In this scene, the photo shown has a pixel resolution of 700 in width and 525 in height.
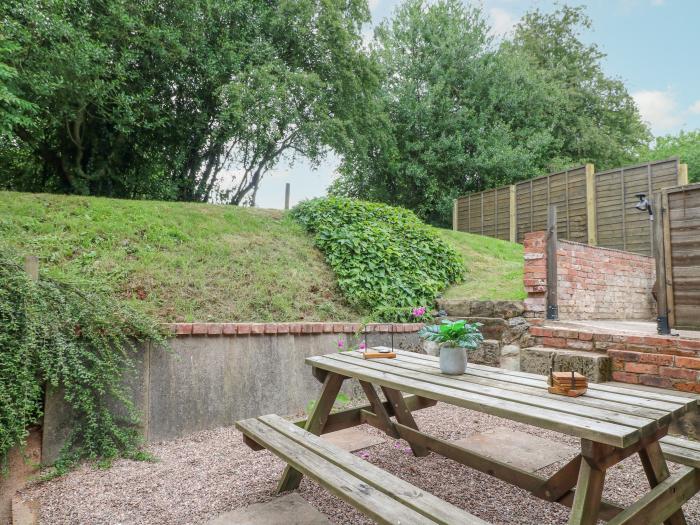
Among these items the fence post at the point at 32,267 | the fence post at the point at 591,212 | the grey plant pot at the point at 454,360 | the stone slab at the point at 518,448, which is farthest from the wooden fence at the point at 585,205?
the fence post at the point at 32,267

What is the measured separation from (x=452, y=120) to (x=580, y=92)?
6561mm

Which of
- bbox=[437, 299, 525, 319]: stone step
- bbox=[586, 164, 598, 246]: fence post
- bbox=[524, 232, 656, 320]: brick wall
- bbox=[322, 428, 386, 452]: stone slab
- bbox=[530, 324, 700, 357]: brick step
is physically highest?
bbox=[586, 164, 598, 246]: fence post

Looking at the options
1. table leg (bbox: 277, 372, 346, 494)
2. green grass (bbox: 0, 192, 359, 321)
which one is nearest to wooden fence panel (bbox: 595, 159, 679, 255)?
green grass (bbox: 0, 192, 359, 321)

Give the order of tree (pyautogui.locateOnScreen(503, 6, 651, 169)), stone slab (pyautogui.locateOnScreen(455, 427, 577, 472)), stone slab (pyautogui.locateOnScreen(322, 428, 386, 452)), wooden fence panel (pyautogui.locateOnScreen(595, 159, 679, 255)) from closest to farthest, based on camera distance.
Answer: stone slab (pyautogui.locateOnScreen(455, 427, 577, 472)), stone slab (pyautogui.locateOnScreen(322, 428, 386, 452)), wooden fence panel (pyautogui.locateOnScreen(595, 159, 679, 255)), tree (pyautogui.locateOnScreen(503, 6, 651, 169))

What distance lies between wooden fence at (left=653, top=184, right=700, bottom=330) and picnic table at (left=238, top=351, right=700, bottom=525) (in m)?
1.97

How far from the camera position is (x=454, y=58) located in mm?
12438

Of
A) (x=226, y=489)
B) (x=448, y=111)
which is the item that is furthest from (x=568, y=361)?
(x=448, y=111)

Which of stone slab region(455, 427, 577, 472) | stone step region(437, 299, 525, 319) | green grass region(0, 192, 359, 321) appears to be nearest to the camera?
stone slab region(455, 427, 577, 472)

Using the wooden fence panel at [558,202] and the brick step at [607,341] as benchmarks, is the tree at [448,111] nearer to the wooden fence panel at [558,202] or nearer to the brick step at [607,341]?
the wooden fence panel at [558,202]

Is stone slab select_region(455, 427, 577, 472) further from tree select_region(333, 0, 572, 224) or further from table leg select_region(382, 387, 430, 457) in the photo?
tree select_region(333, 0, 572, 224)

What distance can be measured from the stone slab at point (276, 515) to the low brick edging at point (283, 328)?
1.44 meters

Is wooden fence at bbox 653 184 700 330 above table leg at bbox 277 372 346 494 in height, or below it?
above

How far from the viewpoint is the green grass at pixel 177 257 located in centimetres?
357

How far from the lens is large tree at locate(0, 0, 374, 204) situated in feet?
21.2
